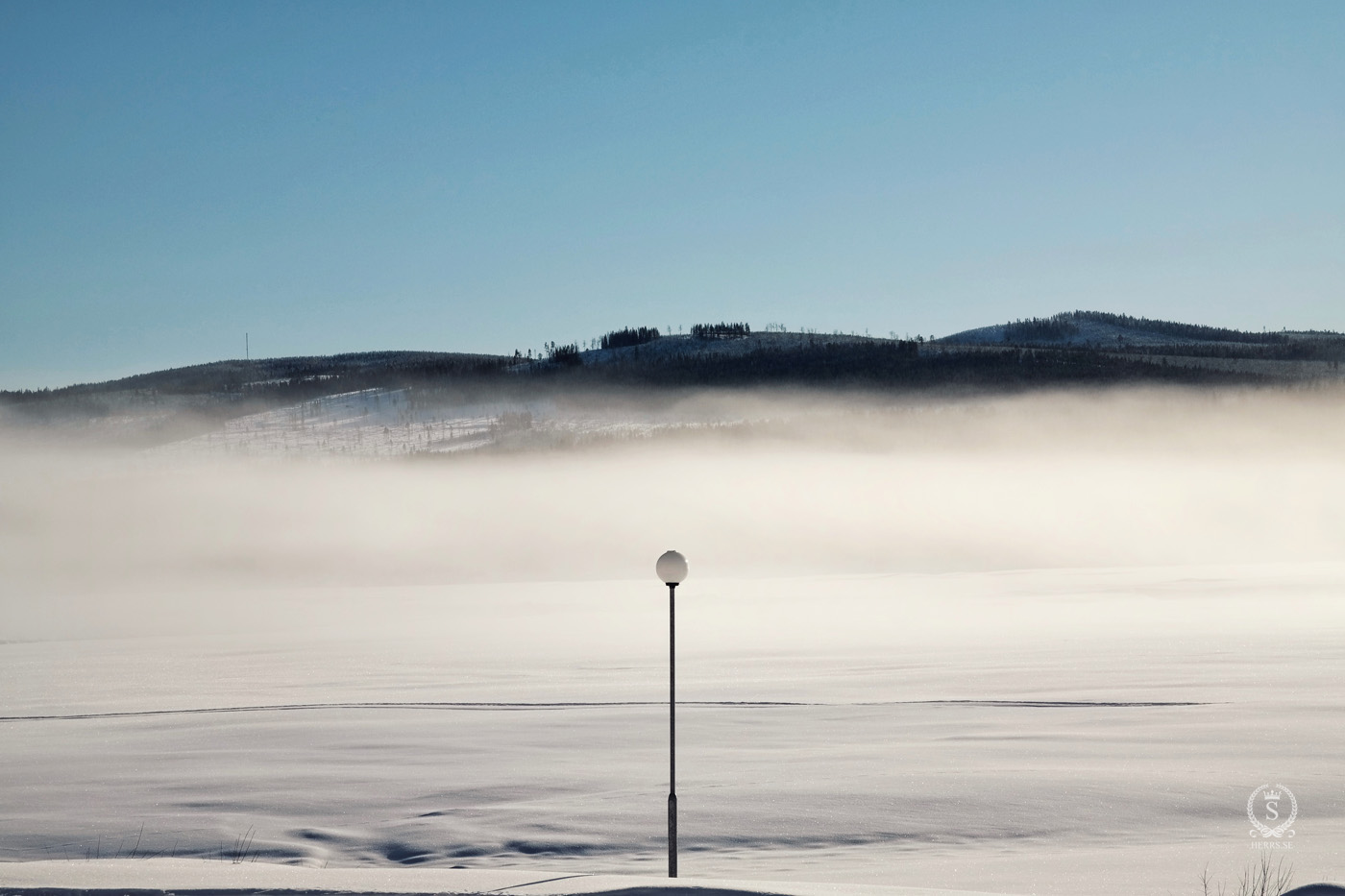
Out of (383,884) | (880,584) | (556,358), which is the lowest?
(880,584)

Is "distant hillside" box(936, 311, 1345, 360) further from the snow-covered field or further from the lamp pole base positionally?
the lamp pole base

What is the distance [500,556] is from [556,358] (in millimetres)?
36295

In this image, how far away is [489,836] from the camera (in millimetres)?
11109

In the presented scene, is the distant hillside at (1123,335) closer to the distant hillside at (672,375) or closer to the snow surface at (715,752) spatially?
the distant hillside at (672,375)

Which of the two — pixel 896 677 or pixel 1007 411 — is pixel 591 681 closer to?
pixel 896 677

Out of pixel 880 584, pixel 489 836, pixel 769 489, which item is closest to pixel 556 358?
pixel 769 489
